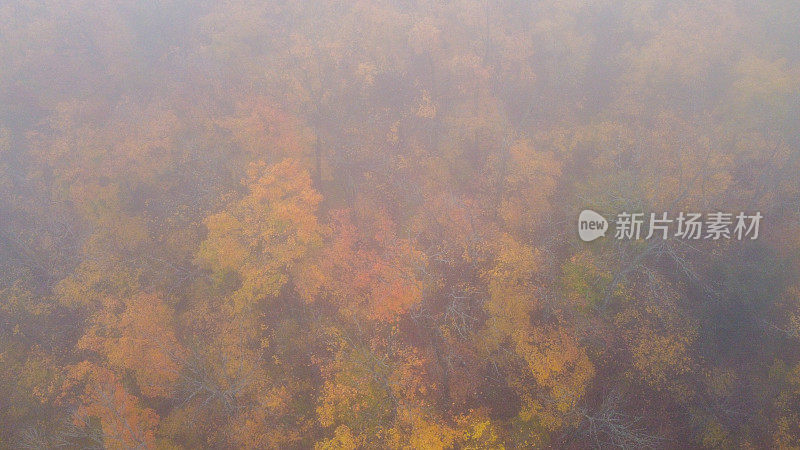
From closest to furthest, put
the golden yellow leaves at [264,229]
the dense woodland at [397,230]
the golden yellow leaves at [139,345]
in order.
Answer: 1. the dense woodland at [397,230]
2. the golden yellow leaves at [139,345]
3. the golden yellow leaves at [264,229]

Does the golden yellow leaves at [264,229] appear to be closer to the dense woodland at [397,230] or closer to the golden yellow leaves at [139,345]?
the dense woodland at [397,230]

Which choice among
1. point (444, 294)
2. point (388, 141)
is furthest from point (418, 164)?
point (444, 294)

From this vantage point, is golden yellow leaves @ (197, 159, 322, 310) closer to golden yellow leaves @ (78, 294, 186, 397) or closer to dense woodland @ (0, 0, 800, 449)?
dense woodland @ (0, 0, 800, 449)

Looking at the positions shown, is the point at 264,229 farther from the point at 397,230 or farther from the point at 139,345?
the point at 139,345

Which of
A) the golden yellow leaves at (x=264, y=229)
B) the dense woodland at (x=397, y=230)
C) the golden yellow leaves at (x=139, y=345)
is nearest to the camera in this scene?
the dense woodland at (x=397, y=230)

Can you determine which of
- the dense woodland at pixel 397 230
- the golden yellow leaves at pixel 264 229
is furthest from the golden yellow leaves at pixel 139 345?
the golden yellow leaves at pixel 264 229

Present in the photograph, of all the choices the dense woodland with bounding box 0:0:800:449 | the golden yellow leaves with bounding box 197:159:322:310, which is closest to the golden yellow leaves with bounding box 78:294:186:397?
the dense woodland with bounding box 0:0:800:449

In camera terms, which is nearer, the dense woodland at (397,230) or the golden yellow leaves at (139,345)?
the dense woodland at (397,230)

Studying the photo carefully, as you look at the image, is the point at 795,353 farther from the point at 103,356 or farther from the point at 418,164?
the point at 103,356
